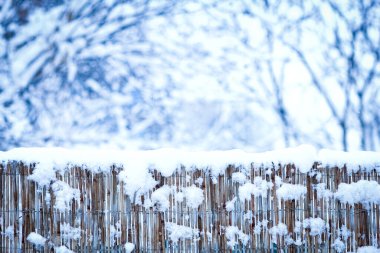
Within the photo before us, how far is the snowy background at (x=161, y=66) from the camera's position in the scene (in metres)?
4.32

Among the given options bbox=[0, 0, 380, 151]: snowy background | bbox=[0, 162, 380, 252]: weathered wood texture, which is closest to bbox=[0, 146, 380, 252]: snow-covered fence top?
bbox=[0, 162, 380, 252]: weathered wood texture

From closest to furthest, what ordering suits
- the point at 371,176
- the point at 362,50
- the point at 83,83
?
1. the point at 371,176
2. the point at 83,83
3. the point at 362,50

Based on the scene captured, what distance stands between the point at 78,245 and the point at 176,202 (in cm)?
77

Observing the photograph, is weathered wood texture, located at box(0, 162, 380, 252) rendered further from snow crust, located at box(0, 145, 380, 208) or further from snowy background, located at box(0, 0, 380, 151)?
snowy background, located at box(0, 0, 380, 151)

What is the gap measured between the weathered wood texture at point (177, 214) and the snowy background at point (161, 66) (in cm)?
176

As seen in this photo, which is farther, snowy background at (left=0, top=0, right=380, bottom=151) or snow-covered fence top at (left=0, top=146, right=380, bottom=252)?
snowy background at (left=0, top=0, right=380, bottom=151)

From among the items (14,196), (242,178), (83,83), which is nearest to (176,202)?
(242,178)

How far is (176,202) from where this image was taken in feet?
8.36

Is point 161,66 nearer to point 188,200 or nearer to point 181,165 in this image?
point 181,165

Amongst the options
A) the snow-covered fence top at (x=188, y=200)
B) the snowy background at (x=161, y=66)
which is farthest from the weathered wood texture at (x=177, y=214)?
the snowy background at (x=161, y=66)

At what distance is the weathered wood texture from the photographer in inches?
98.0

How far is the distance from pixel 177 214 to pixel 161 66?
241 cm

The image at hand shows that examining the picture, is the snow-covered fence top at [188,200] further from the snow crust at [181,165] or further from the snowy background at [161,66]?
the snowy background at [161,66]

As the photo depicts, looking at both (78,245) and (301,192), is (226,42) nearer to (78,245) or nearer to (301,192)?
(301,192)
